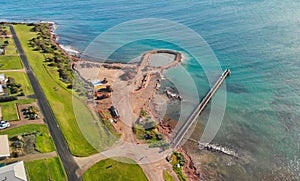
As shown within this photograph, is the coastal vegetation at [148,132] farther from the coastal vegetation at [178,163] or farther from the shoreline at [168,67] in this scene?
the coastal vegetation at [178,163]

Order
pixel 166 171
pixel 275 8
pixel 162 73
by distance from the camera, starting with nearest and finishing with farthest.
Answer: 1. pixel 166 171
2. pixel 162 73
3. pixel 275 8

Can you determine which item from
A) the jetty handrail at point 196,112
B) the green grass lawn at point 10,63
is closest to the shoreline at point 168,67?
the jetty handrail at point 196,112

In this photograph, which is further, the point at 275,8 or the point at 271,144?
the point at 275,8

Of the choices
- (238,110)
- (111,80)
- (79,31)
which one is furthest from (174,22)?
(238,110)

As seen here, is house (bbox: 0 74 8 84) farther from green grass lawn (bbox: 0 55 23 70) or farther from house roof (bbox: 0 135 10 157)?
house roof (bbox: 0 135 10 157)

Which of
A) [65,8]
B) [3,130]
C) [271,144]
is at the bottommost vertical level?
[271,144]

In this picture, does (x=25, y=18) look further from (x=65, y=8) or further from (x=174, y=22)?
(x=174, y=22)

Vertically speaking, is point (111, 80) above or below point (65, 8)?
below

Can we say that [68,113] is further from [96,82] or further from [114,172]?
[114,172]

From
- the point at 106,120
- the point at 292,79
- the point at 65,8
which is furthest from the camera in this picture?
the point at 65,8
